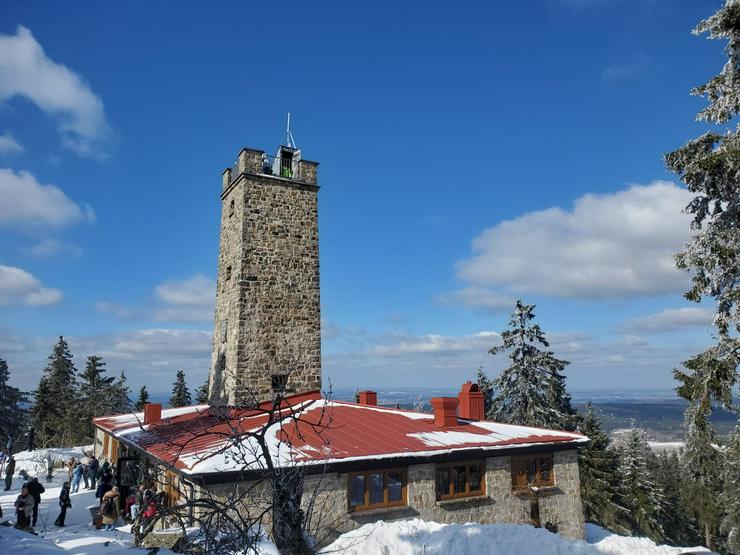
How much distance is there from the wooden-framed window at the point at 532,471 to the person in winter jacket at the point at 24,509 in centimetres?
1244

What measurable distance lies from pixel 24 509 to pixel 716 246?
55.8 feet

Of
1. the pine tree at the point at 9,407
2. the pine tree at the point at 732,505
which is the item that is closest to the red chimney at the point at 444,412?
the pine tree at the point at 732,505

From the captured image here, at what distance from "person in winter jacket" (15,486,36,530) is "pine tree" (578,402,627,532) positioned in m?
24.5

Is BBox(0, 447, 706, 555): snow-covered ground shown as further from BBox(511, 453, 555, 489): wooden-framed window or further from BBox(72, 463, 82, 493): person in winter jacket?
BBox(72, 463, 82, 493): person in winter jacket

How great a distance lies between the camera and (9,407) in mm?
40031

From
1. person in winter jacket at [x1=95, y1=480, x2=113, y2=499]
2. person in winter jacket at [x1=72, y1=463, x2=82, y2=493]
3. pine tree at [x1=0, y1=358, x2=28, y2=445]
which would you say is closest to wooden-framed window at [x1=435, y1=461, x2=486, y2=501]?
person in winter jacket at [x1=95, y1=480, x2=113, y2=499]

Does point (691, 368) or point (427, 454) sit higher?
point (691, 368)

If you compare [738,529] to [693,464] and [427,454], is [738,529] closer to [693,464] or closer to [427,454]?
[693,464]

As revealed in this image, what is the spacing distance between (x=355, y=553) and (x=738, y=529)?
1997cm

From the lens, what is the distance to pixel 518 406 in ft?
86.8

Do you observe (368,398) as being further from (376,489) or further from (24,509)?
(24,509)

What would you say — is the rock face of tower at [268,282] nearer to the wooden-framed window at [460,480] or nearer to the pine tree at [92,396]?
the wooden-framed window at [460,480]

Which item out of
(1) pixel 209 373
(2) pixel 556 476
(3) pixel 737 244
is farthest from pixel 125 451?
(3) pixel 737 244

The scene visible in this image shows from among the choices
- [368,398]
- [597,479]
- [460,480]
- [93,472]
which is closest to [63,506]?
[93,472]
